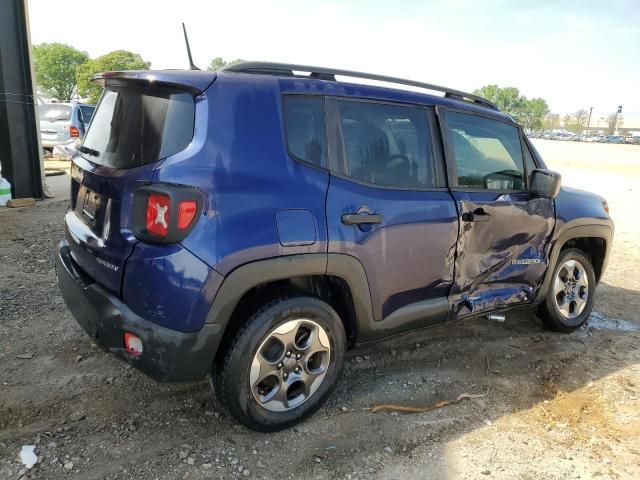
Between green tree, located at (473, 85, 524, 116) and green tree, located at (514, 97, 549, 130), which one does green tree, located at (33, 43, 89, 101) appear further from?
green tree, located at (514, 97, 549, 130)

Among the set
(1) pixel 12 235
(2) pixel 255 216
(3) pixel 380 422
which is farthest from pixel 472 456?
(1) pixel 12 235

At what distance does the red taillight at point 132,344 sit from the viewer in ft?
7.77

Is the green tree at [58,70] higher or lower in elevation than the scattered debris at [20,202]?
higher

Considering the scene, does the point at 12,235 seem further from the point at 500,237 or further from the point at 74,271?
the point at 500,237

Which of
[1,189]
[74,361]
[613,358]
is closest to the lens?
[74,361]

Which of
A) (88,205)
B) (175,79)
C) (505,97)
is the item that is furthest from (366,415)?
(505,97)

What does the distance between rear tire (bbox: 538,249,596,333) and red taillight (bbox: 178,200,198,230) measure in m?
3.06

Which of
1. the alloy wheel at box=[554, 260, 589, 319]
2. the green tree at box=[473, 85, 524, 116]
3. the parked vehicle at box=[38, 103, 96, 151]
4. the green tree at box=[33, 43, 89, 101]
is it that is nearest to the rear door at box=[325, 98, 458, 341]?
the alloy wheel at box=[554, 260, 589, 319]

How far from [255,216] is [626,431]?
8.17 feet

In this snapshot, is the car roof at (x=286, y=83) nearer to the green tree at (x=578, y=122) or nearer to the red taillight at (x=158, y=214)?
the red taillight at (x=158, y=214)

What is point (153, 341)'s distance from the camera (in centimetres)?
233

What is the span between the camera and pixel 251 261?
2.39m

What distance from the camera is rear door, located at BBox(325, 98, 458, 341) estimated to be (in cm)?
273

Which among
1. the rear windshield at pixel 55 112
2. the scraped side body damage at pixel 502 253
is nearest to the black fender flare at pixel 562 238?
the scraped side body damage at pixel 502 253
